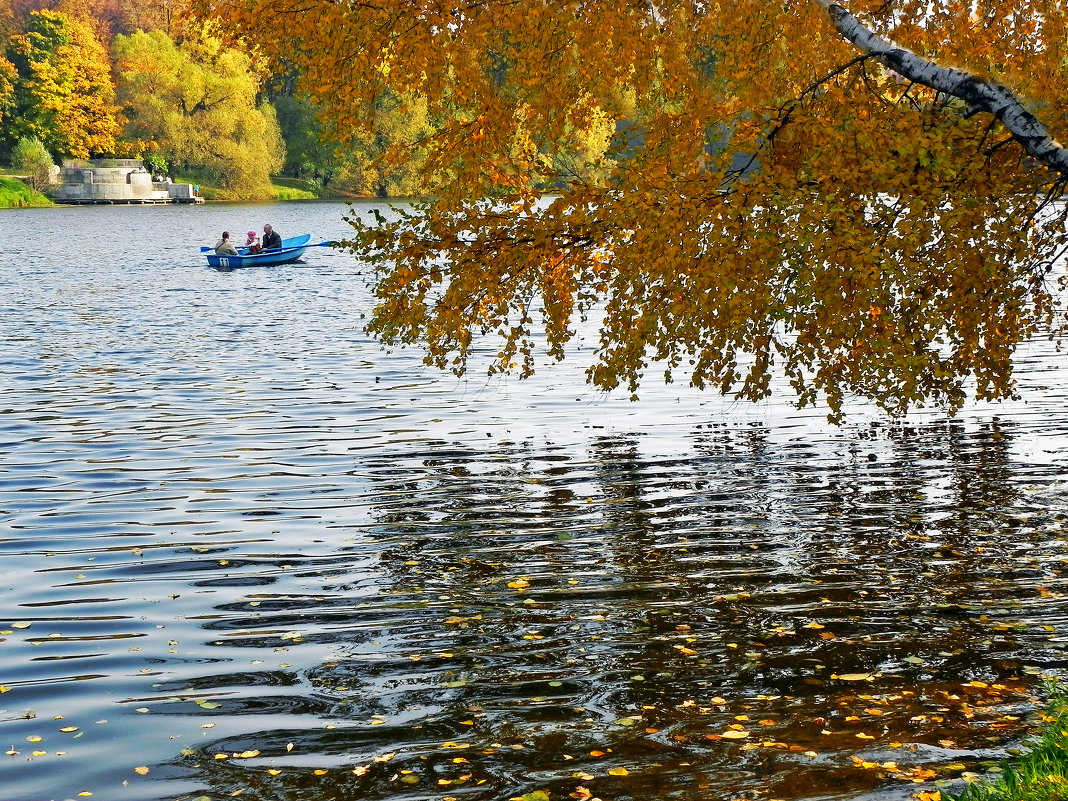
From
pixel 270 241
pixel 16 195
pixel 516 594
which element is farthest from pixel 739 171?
pixel 16 195

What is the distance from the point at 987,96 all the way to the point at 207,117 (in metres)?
103

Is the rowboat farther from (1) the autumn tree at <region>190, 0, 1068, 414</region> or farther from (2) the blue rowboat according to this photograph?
(1) the autumn tree at <region>190, 0, 1068, 414</region>

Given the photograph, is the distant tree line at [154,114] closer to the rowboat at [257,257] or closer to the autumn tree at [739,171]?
the rowboat at [257,257]

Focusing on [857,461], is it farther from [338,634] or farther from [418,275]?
[338,634]

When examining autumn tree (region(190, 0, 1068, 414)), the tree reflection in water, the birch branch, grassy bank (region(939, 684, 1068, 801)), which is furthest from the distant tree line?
grassy bank (region(939, 684, 1068, 801))

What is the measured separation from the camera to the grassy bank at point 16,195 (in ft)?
336

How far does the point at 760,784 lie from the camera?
6.65 meters

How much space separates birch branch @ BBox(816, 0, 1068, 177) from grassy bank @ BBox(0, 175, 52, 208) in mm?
103145

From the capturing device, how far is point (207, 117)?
346ft

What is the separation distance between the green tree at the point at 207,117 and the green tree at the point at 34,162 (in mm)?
7918

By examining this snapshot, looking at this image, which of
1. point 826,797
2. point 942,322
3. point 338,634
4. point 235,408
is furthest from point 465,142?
point 826,797

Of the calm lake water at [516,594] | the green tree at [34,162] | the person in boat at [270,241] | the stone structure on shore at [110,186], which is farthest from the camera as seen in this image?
the stone structure on shore at [110,186]

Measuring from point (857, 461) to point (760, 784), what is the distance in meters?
9.26

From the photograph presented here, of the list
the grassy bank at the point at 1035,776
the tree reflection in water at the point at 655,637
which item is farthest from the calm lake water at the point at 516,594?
the grassy bank at the point at 1035,776
